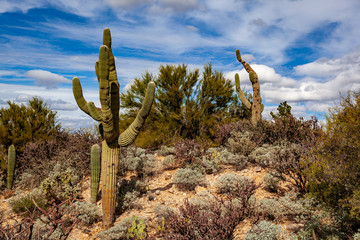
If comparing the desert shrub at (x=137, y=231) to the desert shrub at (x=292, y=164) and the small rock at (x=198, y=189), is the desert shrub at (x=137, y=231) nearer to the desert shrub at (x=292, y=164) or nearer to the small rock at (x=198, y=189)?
the small rock at (x=198, y=189)

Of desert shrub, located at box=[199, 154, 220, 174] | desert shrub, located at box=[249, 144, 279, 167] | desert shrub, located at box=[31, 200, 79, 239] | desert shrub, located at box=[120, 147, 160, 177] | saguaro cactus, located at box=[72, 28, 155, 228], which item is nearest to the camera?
desert shrub, located at box=[31, 200, 79, 239]

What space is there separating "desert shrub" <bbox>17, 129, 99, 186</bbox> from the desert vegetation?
0.04 m

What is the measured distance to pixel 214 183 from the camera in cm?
652

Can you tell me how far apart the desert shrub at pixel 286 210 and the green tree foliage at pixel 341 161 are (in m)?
0.42

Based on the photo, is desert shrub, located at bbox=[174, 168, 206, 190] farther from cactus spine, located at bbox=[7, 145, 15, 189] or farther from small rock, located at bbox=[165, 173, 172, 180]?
cactus spine, located at bbox=[7, 145, 15, 189]

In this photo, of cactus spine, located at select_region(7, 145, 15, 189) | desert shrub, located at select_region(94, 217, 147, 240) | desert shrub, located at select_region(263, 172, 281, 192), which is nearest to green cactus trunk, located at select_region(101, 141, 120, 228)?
desert shrub, located at select_region(94, 217, 147, 240)

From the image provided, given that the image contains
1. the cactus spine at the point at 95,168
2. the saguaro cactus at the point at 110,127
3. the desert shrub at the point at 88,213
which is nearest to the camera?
the saguaro cactus at the point at 110,127

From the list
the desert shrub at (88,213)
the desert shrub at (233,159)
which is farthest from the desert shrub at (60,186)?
the desert shrub at (233,159)

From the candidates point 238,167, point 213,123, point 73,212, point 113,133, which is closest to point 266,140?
point 238,167

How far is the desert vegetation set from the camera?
147 inches

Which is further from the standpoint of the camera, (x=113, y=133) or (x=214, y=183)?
(x=214, y=183)

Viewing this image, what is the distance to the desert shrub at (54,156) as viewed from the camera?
7.76m

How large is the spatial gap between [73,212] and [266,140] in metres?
7.12

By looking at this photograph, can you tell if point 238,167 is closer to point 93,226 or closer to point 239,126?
point 239,126
